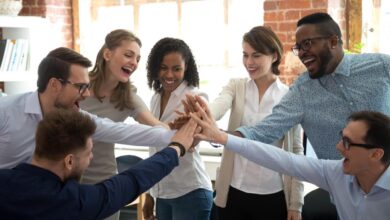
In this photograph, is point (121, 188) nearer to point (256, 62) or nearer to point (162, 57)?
point (162, 57)

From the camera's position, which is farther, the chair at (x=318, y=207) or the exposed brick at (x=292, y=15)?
the exposed brick at (x=292, y=15)

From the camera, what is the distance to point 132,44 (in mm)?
2656

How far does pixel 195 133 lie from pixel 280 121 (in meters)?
0.42

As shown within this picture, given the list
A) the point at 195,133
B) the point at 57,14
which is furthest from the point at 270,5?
the point at 57,14

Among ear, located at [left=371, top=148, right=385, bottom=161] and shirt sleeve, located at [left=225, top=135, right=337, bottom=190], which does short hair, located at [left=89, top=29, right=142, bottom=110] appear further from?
ear, located at [left=371, top=148, right=385, bottom=161]

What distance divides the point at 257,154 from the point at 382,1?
2.35 meters

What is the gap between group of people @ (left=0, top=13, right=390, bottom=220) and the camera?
5.80ft

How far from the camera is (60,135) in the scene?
175 cm

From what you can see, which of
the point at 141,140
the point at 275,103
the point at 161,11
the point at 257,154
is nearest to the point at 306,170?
the point at 257,154

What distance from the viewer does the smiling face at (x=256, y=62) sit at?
2646 millimetres

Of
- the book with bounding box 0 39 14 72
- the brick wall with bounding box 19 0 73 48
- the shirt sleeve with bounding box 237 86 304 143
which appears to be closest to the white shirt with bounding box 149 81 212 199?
the shirt sleeve with bounding box 237 86 304 143

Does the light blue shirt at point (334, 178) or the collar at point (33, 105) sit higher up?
the collar at point (33, 105)

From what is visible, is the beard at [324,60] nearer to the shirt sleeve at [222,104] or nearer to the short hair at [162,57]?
the shirt sleeve at [222,104]

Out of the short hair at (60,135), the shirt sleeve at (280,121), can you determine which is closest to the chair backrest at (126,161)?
the shirt sleeve at (280,121)
